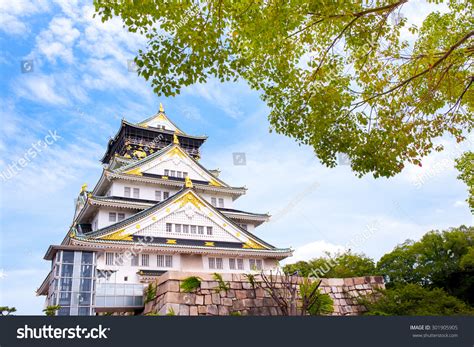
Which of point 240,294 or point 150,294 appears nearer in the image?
point 240,294

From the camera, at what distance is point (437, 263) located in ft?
86.6

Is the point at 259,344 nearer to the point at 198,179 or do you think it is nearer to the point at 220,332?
the point at 220,332

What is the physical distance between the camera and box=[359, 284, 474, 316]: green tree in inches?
429

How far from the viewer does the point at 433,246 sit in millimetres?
27516

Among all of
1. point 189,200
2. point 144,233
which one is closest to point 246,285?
point 144,233

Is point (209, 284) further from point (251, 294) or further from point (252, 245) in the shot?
point (252, 245)

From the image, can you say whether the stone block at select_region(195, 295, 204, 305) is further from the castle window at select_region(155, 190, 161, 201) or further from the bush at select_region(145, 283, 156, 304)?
the castle window at select_region(155, 190, 161, 201)

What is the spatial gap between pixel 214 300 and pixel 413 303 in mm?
5713

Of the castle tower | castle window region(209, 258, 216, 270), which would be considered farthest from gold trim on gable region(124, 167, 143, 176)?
castle window region(209, 258, 216, 270)

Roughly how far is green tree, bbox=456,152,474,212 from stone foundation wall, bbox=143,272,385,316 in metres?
8.15

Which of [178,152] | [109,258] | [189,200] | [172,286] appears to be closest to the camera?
[172,286]

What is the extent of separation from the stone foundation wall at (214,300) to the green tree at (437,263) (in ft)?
56.4

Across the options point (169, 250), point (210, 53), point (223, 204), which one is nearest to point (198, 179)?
point (223, 204)

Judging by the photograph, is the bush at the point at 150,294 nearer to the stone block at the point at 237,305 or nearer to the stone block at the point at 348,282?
the stone block at the point at 237,305
